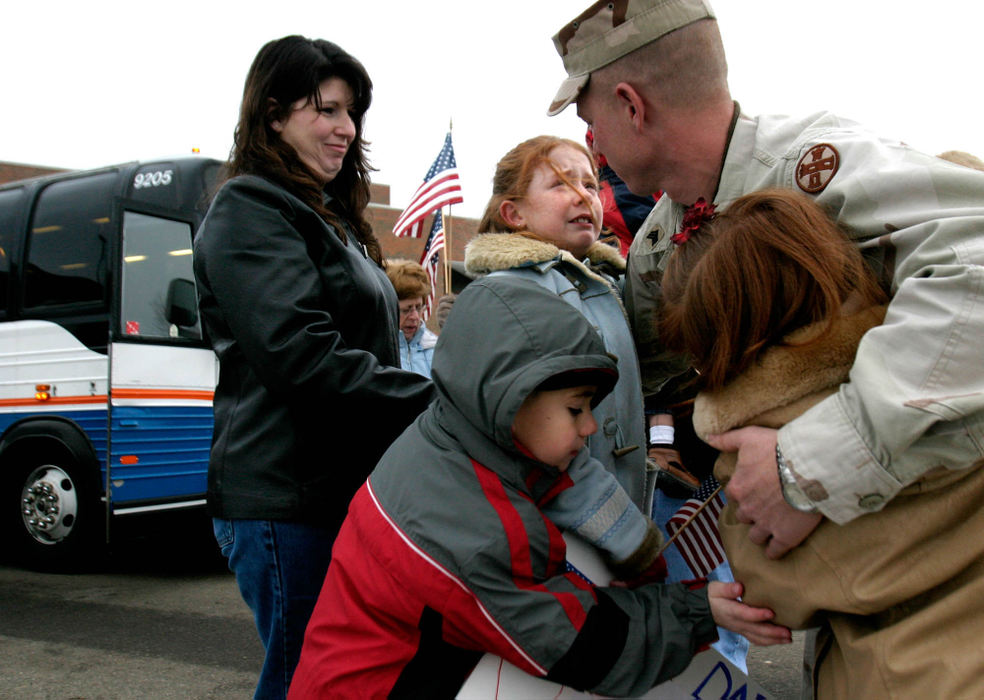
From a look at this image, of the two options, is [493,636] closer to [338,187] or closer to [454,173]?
[338,187]

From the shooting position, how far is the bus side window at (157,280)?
5973 millimetres

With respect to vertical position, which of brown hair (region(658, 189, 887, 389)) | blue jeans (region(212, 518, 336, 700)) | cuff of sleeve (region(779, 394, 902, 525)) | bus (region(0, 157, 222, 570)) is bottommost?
bus (region(0, 157, 222, 570))

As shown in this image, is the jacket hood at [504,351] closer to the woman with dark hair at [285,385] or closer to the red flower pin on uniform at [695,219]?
the red flower pin on uniform at [695,219]

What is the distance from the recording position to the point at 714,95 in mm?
1728

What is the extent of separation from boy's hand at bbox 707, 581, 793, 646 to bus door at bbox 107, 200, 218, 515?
208 inches

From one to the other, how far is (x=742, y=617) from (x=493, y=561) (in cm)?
43

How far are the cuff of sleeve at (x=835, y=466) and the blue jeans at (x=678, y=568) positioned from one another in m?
0.61

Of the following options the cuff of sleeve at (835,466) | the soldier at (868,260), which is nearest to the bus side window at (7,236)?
the soldier at (868,260)

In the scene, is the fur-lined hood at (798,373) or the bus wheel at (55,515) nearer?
the fur-lined hood at (798,373)

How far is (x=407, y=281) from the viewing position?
6.38 metres

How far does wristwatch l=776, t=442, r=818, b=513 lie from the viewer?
3.98 ft

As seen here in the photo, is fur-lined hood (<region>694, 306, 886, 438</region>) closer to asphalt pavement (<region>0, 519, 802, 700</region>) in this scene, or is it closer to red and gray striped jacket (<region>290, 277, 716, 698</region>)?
red and gray striped jacket (<region>290, 277, 716, 698</region>)

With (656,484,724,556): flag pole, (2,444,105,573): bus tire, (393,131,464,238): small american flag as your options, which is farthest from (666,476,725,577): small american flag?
(393,131,464,238): small american flag

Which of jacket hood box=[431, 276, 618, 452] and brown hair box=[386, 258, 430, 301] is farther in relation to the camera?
brown hair box=[386, 258, 430, 301]
